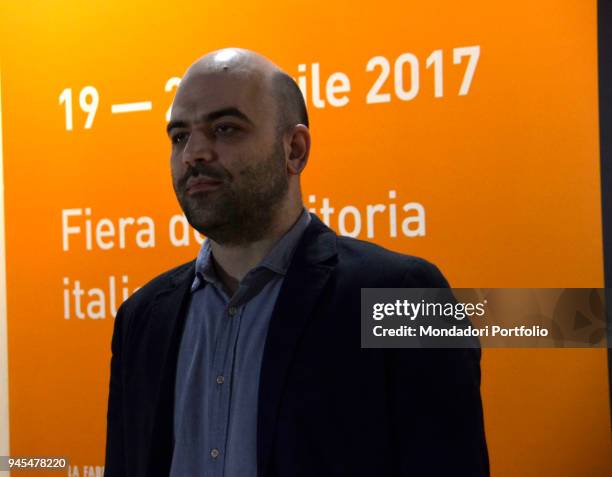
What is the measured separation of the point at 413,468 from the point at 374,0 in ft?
5.66

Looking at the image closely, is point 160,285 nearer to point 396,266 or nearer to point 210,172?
point 210,172

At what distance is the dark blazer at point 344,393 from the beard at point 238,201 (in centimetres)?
11

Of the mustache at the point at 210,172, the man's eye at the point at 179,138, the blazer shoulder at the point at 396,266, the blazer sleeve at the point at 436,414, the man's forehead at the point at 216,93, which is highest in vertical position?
the man's forehead at the point at 216,93

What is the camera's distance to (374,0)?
2629mm

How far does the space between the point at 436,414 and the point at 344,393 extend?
0.17 meters

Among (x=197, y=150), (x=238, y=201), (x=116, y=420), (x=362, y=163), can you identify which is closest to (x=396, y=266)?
(x=238, y=201)

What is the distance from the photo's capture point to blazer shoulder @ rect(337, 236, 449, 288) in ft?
5.07

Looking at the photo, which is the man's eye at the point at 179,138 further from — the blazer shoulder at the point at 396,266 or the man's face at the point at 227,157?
the blazer shoulder at the point at 396,266

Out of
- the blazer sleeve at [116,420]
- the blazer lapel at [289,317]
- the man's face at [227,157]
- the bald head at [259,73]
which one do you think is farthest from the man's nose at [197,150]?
the blazer sleeve at [116,420]

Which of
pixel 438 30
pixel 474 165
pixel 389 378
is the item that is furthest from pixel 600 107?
pixel 389 378

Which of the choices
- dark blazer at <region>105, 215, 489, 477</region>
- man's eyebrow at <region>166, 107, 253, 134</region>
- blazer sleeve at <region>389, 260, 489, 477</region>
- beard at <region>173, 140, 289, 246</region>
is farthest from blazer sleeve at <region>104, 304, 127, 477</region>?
blazer sleeve at <region>389, 260, 489, 477</region>

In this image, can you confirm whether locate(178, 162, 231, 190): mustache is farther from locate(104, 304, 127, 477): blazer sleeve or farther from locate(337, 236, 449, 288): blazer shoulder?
locate(104, 304, 127, 477): blazer sleeve

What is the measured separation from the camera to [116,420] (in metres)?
1.80

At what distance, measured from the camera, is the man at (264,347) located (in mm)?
1438
